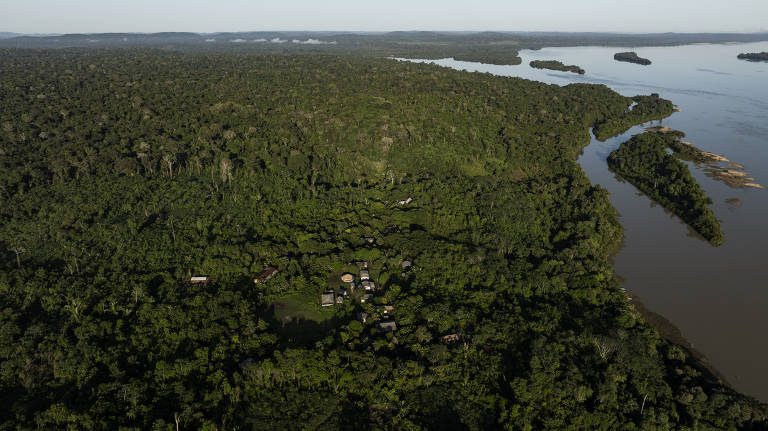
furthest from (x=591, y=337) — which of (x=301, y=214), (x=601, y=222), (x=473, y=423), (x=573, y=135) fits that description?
(x=573, y=135)

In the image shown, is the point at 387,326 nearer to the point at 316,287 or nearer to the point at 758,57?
the point at 316,287

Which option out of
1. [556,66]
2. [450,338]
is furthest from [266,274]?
[556,66]

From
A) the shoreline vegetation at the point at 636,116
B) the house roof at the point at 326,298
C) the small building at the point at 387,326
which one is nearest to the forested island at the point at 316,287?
the small building at the point at 387,326

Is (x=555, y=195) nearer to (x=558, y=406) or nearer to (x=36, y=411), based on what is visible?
(x=558, y=406)

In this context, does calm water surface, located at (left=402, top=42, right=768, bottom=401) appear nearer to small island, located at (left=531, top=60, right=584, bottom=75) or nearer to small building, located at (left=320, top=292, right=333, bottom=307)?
small building, located at (left=320, top=292, right=333, bottom=307)

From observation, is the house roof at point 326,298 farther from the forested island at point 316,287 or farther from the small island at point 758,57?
the small island at point 758,57
